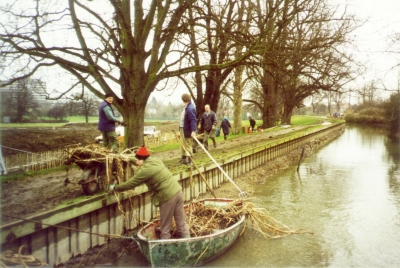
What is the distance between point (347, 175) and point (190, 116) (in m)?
10.2

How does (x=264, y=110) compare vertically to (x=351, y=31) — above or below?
below

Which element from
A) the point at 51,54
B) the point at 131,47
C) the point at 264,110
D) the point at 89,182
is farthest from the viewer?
the point at 264,110

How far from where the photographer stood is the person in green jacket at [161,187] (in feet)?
21.1

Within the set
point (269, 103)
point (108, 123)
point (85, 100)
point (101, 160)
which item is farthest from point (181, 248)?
point (269, 103)

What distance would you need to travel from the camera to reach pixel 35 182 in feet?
30.0

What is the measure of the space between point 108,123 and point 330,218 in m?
6.95

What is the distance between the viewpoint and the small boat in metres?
6.30

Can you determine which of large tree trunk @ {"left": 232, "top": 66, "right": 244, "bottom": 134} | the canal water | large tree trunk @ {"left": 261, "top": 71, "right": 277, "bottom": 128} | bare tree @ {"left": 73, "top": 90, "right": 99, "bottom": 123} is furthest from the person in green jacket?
large tree trunk @ {"left": 261, "top": 71, "right": 277, "bottom": 128}

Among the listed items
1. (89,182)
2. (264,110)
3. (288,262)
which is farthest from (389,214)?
(264,110)

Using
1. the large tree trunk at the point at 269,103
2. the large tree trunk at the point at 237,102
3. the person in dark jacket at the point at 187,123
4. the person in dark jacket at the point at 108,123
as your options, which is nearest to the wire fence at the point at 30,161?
the person in dark jacket at the point at 108,123

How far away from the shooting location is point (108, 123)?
28.3ft

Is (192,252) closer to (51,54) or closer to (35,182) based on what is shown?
(35,182)

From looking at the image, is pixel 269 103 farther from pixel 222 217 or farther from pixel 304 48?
pixel 222 217

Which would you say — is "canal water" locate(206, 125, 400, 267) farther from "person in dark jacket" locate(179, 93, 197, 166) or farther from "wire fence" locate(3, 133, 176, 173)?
"wire fence" locate(3, 133, 176, 173)
